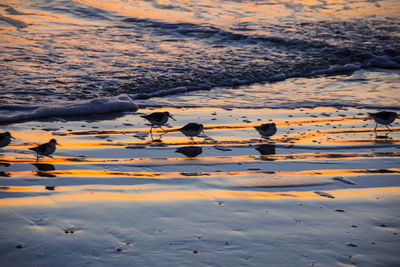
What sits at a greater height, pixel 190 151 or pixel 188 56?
pixel 188 56

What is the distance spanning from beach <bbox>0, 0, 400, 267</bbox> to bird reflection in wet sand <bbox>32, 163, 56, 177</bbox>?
40 mm

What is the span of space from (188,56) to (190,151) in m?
7.07

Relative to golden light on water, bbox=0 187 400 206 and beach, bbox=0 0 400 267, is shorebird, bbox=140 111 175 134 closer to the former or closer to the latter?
beach, bbox=0 0 400 267

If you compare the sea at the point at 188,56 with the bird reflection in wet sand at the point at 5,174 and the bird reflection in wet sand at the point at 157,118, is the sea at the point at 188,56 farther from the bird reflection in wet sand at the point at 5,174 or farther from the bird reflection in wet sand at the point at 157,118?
the bird reflection in wet sand at the point at 5,174

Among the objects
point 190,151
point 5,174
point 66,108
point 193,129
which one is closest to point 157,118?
point 193,129

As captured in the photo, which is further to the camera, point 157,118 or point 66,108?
point 66,108

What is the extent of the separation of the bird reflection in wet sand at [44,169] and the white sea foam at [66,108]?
2.61 meters

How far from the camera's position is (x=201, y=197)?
4.62 metres

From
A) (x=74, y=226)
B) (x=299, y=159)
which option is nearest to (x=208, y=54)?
(x=299, y=159)

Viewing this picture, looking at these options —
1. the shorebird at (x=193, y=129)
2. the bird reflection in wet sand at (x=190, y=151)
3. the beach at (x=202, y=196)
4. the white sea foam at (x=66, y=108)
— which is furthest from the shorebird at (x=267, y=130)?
the white sea foam at (x=66, y=108)

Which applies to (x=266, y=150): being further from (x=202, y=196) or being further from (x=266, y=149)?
(x=202, y=196)

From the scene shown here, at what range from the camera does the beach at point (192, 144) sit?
3.64 metres

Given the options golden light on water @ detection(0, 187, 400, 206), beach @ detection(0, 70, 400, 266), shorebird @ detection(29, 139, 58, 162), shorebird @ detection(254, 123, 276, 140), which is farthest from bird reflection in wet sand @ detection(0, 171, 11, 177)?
shorebird @ detection(254, 123, 276, 140)

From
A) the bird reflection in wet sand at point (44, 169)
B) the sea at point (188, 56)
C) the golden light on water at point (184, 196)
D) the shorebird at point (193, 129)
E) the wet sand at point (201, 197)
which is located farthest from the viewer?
the sea at point (188, 56)
